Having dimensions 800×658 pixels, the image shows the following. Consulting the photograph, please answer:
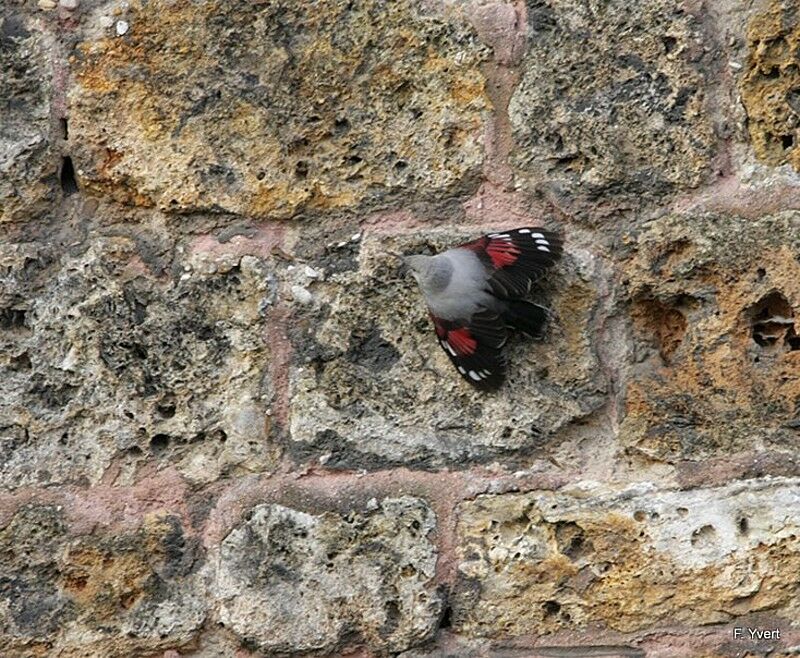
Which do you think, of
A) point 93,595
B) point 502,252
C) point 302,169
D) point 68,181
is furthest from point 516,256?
point 93,595

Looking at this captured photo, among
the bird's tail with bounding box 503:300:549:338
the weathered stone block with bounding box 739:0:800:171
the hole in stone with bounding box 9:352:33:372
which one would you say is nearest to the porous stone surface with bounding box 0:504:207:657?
the hole in stone with bounding box 9:352:33:372

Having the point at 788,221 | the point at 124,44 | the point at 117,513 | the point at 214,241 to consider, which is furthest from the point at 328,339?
the point at 788,221

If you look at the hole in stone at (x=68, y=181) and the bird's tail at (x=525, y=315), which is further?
the hole in stone at (x=68, y=181)

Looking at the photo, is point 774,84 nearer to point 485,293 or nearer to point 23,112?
point 485,293

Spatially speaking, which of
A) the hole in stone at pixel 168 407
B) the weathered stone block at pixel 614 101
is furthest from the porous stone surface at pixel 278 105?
the hole in stone at pixel 168 407

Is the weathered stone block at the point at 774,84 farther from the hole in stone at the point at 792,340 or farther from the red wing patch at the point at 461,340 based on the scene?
the red wing patch at the point at 461,340

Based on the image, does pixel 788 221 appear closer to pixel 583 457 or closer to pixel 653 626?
pixel 583 457
